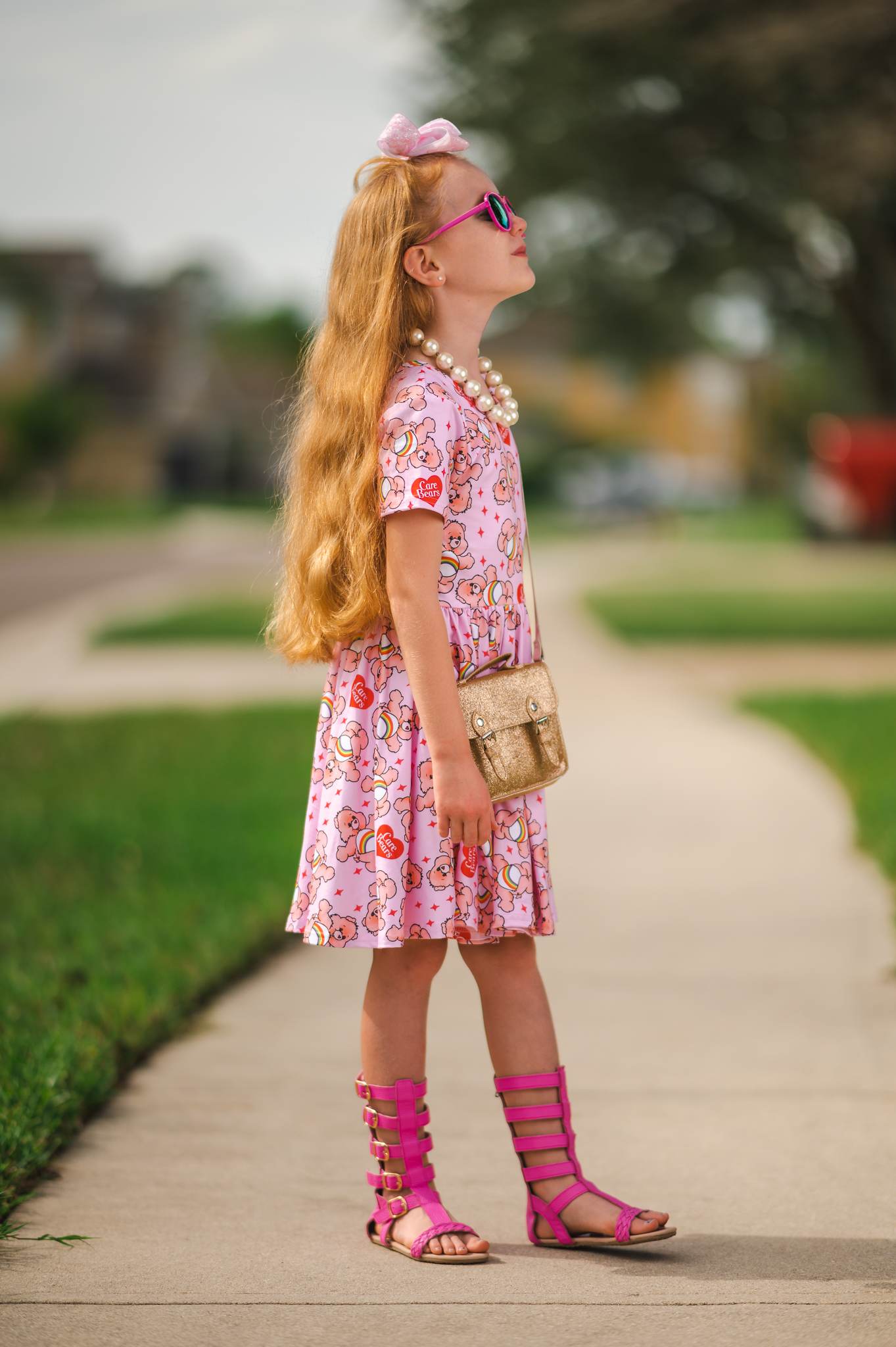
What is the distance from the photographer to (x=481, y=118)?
17750mm

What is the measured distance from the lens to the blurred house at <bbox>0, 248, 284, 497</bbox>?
196ft

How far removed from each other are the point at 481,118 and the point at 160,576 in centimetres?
959

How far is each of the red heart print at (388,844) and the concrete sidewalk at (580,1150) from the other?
68 cm

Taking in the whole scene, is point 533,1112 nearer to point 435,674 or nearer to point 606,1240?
point 606,1240

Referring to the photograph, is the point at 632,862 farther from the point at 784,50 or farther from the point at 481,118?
the point at 481,118

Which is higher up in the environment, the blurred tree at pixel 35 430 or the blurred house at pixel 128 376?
the blurred house at pixel 128 376

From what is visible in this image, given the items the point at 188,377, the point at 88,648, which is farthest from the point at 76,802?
the point at 188,377

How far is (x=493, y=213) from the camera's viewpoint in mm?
2939

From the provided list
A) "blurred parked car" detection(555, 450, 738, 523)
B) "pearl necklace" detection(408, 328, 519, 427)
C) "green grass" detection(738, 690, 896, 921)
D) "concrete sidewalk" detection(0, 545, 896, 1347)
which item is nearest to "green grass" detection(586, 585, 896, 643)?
"green grass" detection(738, 690, 896, 921)

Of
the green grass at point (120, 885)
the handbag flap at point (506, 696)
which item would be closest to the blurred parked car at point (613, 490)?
the green grass at point (120, 885)

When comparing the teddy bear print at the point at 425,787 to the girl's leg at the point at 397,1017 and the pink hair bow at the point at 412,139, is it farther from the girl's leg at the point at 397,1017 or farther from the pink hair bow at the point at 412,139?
the pink hair bow at the point at 412,139

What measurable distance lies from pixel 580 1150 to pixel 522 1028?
0.58 m

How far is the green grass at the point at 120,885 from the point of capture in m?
3.67

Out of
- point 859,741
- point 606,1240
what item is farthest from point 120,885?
point 859,741
